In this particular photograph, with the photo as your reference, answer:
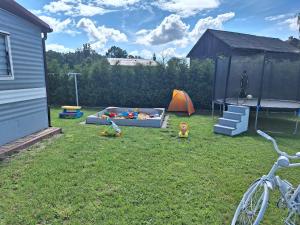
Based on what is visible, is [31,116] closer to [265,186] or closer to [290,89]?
[265,186]

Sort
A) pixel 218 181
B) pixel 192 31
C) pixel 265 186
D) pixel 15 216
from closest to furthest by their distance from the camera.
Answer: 1. pixel 265 186
2. pixel 15 216
3. pixel 218 181
4. pixel 192 31

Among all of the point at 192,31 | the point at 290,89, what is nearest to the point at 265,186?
the point at 290,89

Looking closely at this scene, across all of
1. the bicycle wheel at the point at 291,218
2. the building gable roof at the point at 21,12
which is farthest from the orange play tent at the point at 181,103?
the bicycle wheel at the point at 291,218

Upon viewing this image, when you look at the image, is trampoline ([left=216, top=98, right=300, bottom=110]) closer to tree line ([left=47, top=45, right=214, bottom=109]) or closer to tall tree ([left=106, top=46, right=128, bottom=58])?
tree line ([left=47, top=45, right=214, bottom=109])

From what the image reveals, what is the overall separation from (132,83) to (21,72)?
6.60m

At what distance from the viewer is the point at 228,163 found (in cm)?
446

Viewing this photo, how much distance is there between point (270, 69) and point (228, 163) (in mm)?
6922

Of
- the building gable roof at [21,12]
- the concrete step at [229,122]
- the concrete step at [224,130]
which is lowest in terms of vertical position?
the concrete step at [224,130]

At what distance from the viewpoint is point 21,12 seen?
520 centimetres

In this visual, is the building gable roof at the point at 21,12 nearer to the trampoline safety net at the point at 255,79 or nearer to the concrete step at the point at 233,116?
the concrete step at the point at 233,116

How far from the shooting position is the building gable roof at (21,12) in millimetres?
4763

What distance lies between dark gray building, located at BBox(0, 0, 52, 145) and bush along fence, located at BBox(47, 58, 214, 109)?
17.8ft

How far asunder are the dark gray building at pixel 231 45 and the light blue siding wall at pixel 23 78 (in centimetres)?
1294

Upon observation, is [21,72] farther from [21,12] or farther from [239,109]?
[239,109]
